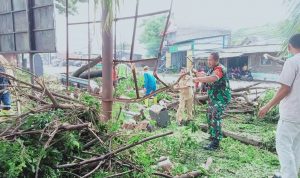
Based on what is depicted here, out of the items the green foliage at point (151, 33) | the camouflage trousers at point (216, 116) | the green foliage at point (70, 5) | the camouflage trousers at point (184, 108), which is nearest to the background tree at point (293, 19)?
the camouflage trousers at point (216, 116)

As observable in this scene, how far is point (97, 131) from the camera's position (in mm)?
3256

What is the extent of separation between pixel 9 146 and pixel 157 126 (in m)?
4.85

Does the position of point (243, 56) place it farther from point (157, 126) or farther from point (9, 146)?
point (9, 146)

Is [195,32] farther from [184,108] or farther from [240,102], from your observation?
[184,108]

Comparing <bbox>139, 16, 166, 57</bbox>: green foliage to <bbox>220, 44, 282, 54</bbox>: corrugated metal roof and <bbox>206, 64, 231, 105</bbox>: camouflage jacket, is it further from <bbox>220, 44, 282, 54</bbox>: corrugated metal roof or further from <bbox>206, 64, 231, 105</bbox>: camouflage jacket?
<bbox>206, 64, 231, 105</bbox>: camouflage jacket

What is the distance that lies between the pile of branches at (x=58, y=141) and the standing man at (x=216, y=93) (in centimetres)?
207

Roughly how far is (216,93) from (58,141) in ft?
9.73

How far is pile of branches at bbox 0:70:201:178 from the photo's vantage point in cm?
240

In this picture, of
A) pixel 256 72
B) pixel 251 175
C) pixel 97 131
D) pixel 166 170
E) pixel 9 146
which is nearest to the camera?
pixel 9 146

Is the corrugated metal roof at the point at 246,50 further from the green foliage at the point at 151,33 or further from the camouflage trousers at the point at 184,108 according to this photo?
the camouflage trousers at the point at 184,108

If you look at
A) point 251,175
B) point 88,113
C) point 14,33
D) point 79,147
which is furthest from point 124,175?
point 14,33

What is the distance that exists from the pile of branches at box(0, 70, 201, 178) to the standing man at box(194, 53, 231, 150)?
81.5 inches

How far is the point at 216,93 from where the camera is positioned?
482 cm

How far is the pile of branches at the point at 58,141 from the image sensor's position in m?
2.40
